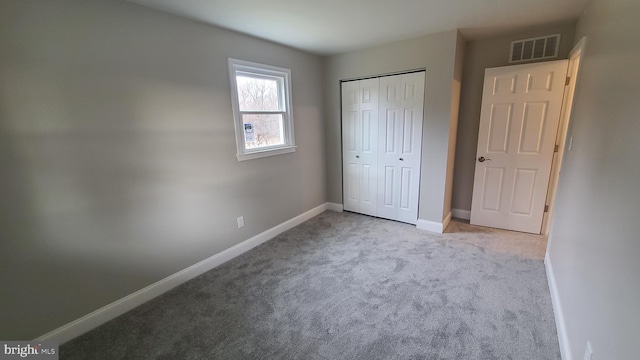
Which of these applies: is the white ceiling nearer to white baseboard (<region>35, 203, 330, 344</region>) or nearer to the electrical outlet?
white baseboard (<region>35, 203, 330, 344</region>)

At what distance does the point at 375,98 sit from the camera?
11.5 ft

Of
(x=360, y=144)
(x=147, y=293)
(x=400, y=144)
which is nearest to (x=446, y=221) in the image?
(x=400, y=144)

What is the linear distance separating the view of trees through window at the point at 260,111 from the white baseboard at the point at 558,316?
3057 millimetres

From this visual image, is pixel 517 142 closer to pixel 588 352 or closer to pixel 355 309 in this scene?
pixel 588 352

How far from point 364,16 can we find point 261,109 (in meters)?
1.48

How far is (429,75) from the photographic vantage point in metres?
3.04

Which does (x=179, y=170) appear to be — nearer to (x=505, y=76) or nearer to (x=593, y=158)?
(x=593, y=158)

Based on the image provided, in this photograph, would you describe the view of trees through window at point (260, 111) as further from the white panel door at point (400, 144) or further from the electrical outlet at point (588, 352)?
the electrical outlet at point (588, 352)

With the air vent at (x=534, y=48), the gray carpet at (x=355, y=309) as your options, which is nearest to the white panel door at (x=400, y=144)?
the gray carpet at (x=355, y=309)

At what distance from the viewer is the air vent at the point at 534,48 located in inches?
111

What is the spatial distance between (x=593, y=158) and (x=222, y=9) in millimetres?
2851

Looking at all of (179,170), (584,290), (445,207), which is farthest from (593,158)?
(179,170)

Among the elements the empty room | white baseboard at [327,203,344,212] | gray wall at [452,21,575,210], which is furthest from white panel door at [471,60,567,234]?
white baseboard at [327,203,344,212]

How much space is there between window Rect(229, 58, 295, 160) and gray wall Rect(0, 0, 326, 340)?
0.43ft
